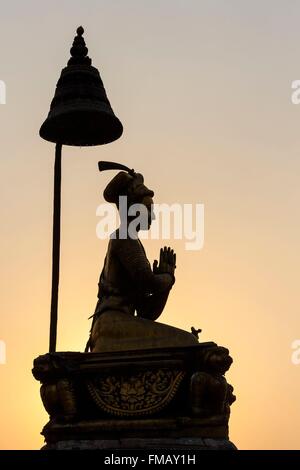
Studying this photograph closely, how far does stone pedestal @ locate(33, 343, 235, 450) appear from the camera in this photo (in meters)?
9.76

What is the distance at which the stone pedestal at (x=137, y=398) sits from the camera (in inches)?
384

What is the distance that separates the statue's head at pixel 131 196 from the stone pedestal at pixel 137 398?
6.52ft

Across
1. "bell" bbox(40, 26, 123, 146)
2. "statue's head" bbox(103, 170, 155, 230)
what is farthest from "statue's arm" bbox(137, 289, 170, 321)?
"bell" bbox(40, 26, 123, 146)

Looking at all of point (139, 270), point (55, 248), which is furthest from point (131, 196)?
point (55, 248)

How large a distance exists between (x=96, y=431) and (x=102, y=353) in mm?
890

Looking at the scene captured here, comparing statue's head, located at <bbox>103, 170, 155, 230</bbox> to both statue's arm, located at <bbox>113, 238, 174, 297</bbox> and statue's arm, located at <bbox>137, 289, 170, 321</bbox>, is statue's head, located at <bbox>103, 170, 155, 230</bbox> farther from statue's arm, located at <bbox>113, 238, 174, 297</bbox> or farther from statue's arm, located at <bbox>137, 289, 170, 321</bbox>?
statue's arm, located at <bbox>137, 289, 170, 321</bbox>

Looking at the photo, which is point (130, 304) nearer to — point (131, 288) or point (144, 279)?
point (131, 288)

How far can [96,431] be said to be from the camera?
9.89 metres

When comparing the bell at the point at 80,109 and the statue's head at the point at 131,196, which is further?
the bell at the point at 80,109

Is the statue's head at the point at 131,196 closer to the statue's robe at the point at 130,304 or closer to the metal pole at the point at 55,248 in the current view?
the statue's robe at the point at 130,304

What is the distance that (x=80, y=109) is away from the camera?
1187 cm

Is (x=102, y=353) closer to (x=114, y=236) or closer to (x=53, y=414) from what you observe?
(x=53, y=414)

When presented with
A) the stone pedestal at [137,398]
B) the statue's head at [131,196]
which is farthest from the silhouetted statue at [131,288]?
the stone pedestal at [137,398]

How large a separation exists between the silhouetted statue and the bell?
1082 millimetres
